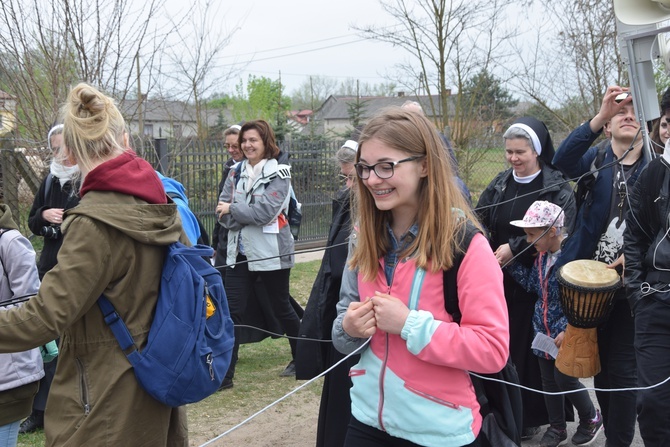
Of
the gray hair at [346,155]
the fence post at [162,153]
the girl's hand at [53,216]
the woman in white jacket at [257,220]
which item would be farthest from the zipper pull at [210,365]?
the fence post at [162,153]

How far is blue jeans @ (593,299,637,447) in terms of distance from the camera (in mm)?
4352

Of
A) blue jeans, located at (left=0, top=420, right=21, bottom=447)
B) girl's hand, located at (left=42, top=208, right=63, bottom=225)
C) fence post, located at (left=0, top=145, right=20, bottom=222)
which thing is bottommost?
blue jeans, located at (left=0, top=420, right=21, bottom=447)

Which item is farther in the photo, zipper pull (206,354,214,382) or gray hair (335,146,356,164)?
gray hair (335,146,356,164)

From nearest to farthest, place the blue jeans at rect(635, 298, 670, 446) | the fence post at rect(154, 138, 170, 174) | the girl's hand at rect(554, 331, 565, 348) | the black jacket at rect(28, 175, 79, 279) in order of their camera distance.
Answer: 1. the blue jeans at rect(635, 298, 670, 446)
2. the girl's hand at rect(554, 331, 565, 348)
3. the black jacket at rect(28, 175, 79, 279)
4. the fence post at rect(154, 138, 170, 174)

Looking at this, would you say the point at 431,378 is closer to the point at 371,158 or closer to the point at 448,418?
the point at 448,418

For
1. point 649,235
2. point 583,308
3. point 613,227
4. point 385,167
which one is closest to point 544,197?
point 613,227

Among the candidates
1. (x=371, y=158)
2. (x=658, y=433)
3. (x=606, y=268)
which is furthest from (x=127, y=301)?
(x=606, y=268)

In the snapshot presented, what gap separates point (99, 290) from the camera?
2.63m

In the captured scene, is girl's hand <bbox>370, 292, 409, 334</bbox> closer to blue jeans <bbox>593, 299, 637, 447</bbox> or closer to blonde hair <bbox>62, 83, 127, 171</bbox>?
blonde hair <bbox>62, 83, 127, 171</bbox>

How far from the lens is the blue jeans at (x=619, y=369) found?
435 cm

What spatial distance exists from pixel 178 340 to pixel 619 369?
9.31 ft

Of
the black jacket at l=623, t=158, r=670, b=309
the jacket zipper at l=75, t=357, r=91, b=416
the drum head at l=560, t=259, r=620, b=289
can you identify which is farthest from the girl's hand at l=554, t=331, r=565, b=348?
the jacket zipper at l=75, t=357, r=91, b=416

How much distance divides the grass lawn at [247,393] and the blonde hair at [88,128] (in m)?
2.86

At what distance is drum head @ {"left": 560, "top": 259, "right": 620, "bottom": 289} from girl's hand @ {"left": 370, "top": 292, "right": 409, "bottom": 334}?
2.16 meters
